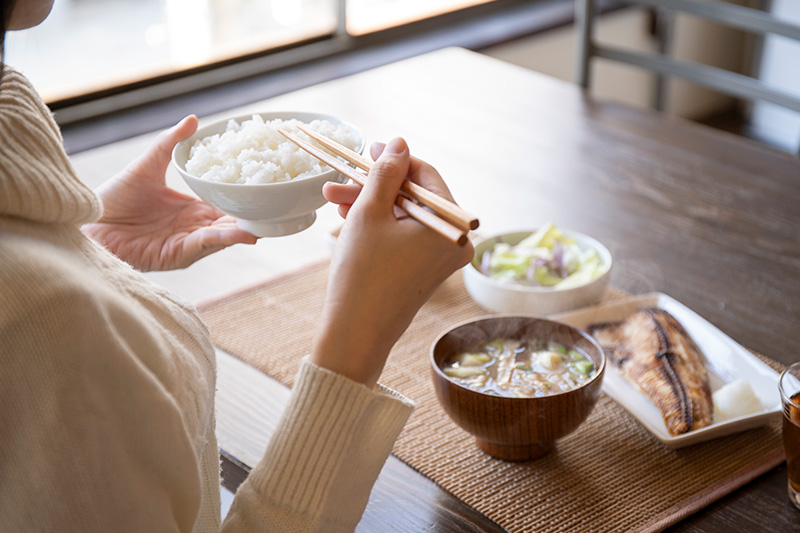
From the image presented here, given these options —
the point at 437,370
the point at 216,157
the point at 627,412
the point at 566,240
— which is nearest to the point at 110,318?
the point at 216,157

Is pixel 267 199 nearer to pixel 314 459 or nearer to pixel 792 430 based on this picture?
pixel 314 459

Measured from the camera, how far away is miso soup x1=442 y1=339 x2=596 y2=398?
0.98m

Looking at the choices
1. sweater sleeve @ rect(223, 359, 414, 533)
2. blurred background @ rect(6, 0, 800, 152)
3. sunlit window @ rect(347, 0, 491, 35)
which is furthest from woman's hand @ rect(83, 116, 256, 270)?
sunlit window @ rect(347, 0, 491, 35)

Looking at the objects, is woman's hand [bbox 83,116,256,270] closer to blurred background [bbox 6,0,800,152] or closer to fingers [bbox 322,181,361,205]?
fingers [bbox 322,181,361,205]

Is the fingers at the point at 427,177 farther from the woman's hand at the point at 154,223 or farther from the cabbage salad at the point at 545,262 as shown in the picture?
the cabbage salad at the point at 545,262

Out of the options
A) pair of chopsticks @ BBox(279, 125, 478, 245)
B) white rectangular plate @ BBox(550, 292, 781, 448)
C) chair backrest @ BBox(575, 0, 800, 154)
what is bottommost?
white rectangular plate @ BBox(550, 292, 781, 448)

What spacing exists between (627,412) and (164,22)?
90.4 inches

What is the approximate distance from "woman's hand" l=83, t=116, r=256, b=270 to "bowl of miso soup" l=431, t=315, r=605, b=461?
0.97 ft

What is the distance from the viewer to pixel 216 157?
0.90 m

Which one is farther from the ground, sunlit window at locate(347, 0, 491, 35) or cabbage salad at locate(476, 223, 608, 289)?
cabbage salad at locate(476, 223, 608, 289)

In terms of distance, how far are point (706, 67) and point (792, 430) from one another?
146 cm

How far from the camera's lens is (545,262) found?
4.25 ft

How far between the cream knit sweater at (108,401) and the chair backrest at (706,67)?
1569 mm

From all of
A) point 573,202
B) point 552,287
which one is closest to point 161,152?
point 552,287
